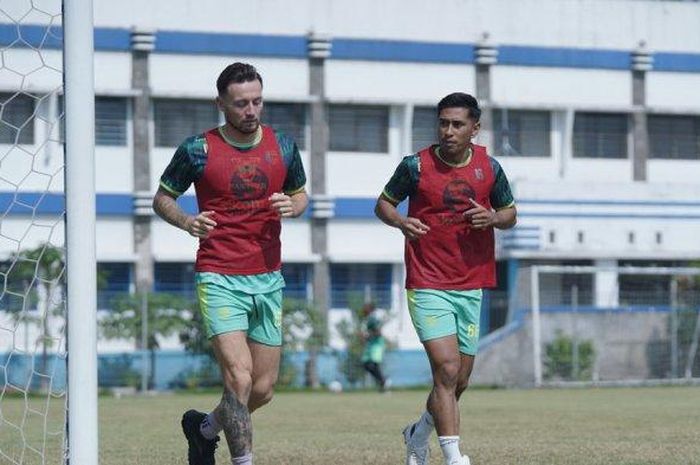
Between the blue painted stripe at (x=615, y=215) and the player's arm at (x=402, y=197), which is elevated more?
the blue painted stripe at (x=615, y=215)

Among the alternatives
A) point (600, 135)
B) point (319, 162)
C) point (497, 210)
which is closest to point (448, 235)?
point (497, 210)

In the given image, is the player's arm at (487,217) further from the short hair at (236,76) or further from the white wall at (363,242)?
the white wall at (363,242)

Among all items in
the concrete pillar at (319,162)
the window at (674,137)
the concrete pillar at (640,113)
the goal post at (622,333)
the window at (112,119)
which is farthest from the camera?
the window at (674,137)

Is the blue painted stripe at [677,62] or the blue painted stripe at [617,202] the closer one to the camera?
the blue painted stripe at [617,202]

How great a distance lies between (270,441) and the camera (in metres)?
15.9

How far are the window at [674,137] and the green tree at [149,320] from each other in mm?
16960

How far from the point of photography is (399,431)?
694 inches

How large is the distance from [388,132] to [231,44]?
494 centimetres

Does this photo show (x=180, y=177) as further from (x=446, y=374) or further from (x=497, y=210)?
(x=497, y=210)

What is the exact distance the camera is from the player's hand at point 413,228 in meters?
11.2

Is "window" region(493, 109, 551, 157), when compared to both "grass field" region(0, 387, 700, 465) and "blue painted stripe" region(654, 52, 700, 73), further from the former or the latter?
"grass field" region(0, 387, 700, 465)

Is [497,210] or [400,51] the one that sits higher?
[400,51]

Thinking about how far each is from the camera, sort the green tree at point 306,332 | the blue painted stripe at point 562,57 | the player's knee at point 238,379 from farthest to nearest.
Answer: the blue painted stripe at point 562,57
the green tree at point 306,332
the player's knee at point 238,379

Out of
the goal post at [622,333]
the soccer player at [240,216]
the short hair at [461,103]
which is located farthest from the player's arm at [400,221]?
the goal post at [622,333]
